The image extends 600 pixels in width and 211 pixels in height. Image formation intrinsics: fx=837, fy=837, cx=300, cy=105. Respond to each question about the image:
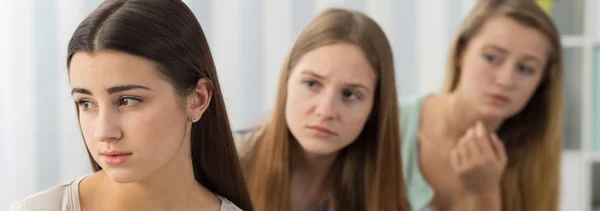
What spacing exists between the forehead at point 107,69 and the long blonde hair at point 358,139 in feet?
1.12

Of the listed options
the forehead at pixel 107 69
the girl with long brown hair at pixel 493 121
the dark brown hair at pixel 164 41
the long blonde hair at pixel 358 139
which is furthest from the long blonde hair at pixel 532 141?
the forehead at pixel 107 69

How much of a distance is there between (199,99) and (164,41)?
8 cm

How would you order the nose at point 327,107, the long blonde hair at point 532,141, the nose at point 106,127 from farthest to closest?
the long blonde hair at point 532,141 < the nose at point 327,107 < the nose at point 106,127

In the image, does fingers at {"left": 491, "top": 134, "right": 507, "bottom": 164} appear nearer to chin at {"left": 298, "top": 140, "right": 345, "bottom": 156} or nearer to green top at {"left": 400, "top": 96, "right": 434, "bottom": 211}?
green top at {"left": 400, "top": 96, "right": 434, "bottom": 211}

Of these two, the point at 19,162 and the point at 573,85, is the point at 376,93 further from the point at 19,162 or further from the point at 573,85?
the point at 573,85

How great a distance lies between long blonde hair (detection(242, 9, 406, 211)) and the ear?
10.0 inches

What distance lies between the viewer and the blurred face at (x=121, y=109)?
75cm

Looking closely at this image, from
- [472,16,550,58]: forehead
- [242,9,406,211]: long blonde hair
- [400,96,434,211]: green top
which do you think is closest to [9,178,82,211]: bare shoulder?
[242,9,406,211]: long blonde hair

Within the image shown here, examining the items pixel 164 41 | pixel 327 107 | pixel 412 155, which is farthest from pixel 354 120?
pixel 164 41

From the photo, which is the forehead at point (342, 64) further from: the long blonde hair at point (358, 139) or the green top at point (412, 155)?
the green top at point (412, 155)

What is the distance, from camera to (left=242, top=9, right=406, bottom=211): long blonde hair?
1.06 meters

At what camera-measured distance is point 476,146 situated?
122cm

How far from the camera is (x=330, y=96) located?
3.41 ft

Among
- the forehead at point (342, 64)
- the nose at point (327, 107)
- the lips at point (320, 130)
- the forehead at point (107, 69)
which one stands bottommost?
the lips at point (320, 130)
